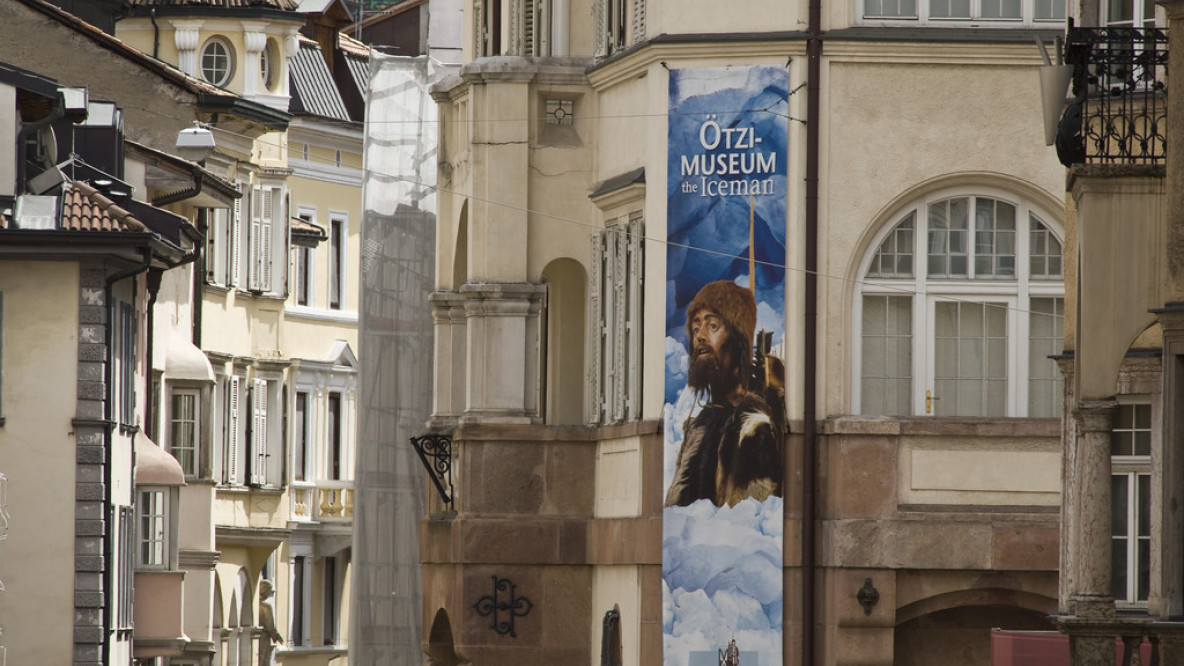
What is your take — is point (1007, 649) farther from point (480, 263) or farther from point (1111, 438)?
point (480, 263)

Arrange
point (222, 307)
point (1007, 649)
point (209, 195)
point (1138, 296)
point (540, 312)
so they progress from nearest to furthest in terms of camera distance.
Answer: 1. point (1138, 296)
2. point (1007, 649)
3. point (540, 312)
4. point (209, 195)
5. point (222, 307)

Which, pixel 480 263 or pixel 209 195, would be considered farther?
pixel 209 195

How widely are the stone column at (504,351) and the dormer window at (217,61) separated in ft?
75.8

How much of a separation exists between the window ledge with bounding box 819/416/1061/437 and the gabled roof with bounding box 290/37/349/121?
1261 inches

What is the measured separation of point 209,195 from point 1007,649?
22.8 metres

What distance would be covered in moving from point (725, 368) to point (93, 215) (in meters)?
8.52

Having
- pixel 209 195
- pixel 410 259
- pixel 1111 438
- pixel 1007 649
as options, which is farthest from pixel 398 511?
pixel 1111 438

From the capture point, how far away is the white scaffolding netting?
4772cm

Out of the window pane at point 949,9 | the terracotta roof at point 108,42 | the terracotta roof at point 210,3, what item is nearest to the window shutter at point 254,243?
the terracotta roof at point 210,3

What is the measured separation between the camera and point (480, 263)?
40281 millimetres

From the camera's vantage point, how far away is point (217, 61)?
6256cm

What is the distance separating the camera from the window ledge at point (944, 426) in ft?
119

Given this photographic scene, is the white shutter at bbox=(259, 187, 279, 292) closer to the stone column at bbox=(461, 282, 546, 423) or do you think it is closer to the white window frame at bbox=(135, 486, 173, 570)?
the white window frame at bbox=(135, 486, 173, 570)

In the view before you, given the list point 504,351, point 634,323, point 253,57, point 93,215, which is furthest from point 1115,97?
point 253,57
